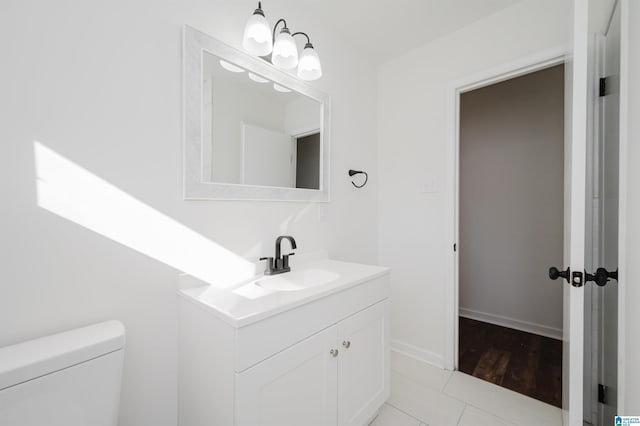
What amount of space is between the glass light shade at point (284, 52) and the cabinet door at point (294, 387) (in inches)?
51.5

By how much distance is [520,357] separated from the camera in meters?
2.08

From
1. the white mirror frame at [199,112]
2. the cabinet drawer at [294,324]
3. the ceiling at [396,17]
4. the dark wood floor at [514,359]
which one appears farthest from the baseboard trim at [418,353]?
the ceiling at [396,17]

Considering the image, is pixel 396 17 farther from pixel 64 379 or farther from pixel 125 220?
pixel 64 379

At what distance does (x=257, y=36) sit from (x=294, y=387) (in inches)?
57.3

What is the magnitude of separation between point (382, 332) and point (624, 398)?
0.88 metres

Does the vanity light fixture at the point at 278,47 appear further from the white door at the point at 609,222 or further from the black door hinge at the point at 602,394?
the black door hinge at the point at 602,394

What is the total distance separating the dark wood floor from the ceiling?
240 cm

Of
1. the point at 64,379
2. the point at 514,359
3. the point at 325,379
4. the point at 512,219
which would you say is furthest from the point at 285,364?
the point at 512,219

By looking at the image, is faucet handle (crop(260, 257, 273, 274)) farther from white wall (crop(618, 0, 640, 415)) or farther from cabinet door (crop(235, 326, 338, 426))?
white wall (crop(618, 0, 640, 415))

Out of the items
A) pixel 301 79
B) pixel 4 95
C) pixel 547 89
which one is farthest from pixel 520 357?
pixel 4 95

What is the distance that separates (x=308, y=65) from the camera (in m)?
1.45

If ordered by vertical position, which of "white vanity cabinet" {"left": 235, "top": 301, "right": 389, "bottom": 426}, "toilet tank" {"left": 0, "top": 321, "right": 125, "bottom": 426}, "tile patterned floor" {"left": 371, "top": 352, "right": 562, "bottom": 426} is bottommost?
"tile patterned floor" {"left": 371, "top": 352, "right": 562, "bottom": 426}

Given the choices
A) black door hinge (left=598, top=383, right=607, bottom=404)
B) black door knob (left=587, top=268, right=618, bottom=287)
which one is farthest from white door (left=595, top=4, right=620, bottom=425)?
black door knob (left=587, top=268, right=618, bottom=287)

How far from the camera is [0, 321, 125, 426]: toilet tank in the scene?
2.14ft
